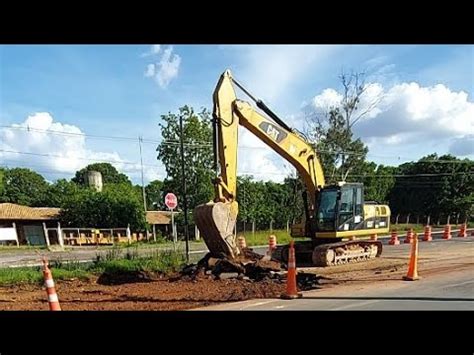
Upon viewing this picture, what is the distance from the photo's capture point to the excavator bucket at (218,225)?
32.1ft

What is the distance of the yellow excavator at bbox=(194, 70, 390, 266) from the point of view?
10094 millimetres

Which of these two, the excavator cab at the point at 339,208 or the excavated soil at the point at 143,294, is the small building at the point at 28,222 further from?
the excavated soil at the point at 143,294

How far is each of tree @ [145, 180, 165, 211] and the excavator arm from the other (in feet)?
175

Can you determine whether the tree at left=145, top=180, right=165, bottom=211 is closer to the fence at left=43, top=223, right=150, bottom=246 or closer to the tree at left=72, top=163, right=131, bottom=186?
the tree at left=72, top=163, right=131, bottom=186

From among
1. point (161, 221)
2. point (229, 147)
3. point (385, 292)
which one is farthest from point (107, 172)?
point (385, 292)

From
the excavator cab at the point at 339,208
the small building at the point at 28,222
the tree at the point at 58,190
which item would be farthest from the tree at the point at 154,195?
the excavator cab at the point at 339,208

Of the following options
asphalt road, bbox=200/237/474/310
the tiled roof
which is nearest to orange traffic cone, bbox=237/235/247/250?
asphalt road, bbox=200/237/474/310

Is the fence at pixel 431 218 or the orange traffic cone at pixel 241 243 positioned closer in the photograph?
Answer: the orange traffic cone at pixel 241 243

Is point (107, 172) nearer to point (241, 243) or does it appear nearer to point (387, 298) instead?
point (241, 243)
